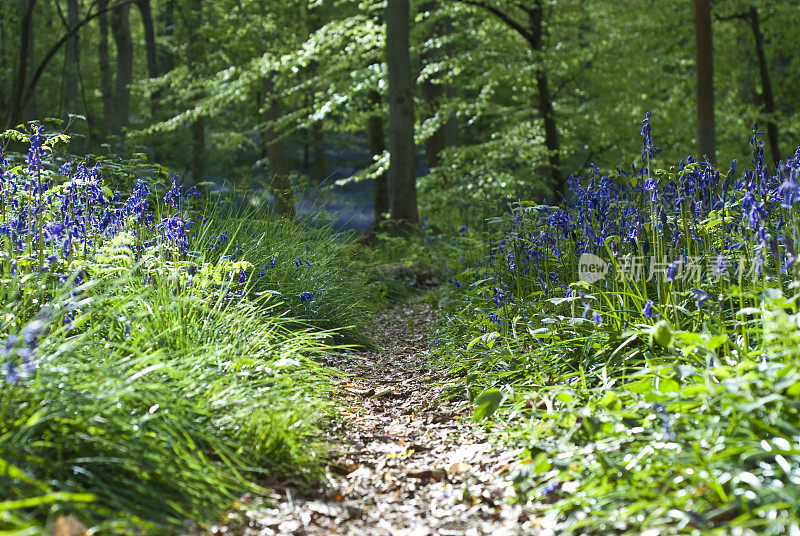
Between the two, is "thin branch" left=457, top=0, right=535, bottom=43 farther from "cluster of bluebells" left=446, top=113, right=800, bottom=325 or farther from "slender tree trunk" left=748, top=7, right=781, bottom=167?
"cluster of bluebells" left=446, top=113, right=800, bottom=325

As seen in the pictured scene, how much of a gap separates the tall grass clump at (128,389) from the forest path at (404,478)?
0.16 metres

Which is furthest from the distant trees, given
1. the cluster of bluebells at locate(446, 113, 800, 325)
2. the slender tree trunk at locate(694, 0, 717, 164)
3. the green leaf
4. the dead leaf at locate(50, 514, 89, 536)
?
the dead leaf at locate(50, 514, 89, 536)

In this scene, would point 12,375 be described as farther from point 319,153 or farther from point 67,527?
point 319,153

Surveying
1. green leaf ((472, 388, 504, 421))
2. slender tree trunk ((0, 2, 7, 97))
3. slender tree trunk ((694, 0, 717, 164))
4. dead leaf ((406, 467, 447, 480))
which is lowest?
dead leaf ((406, 467, 447, 480))

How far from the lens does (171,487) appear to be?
204 centimetres

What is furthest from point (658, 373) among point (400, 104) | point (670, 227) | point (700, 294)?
point (400, 104)

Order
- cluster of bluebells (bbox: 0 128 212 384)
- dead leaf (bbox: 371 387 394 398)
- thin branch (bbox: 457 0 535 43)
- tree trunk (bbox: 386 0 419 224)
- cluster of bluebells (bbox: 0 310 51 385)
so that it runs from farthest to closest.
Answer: thin branch (bbox: 457 0 535 43), tree trunk (bbox: 386 0 419 224), dead leaf (bbox: 371 387 394 398), cluster of bluebells (bbox: 0 128 212 384), cluster of bluebells (bbox: 0 310 51 385)

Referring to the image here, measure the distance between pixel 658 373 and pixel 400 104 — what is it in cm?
763

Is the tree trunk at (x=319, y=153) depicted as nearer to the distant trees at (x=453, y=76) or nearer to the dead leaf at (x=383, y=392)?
the distant trees at (x=453, y=76)

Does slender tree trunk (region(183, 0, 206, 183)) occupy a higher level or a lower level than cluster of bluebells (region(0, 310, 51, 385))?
higher

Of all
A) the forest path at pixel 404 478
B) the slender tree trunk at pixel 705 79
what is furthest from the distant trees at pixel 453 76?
the forest path at pixel 404 478

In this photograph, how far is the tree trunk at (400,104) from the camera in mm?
9570

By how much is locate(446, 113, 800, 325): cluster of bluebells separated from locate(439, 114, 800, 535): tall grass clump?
2 cm

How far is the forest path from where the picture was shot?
2.17 meters
